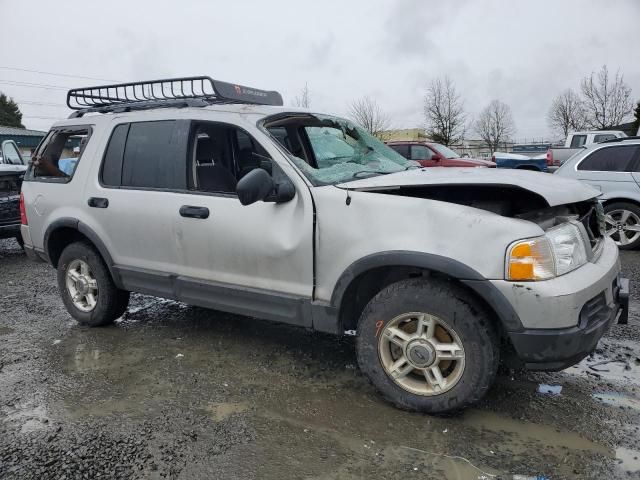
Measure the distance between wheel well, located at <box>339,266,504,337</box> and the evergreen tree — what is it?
221 ft

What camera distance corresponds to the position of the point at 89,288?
459 centimetres

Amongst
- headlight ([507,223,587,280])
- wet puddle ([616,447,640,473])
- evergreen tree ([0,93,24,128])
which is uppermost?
evergreen tree ([0,93,24,128])

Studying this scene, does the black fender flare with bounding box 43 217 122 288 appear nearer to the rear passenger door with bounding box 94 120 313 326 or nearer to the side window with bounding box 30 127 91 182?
the rear passenger door with bounding box 94 120 313 326

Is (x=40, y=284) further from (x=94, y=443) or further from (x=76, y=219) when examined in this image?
(x=94, y=443)

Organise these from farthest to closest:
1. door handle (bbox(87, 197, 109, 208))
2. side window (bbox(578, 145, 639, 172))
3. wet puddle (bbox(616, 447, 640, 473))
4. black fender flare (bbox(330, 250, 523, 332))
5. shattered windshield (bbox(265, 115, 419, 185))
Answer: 1. side window (bbox(578, 145, 639, 172))
2. door handle (bbox(87, 197, 109, 208))
3. shattered windshield (bbox(265, 115, 419, 185))
4. black fender flare (bbox(330, 250, 523, 332))
5. wet puddle (bbox(616, 447, 640, 473))

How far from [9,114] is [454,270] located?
70148 millimetres

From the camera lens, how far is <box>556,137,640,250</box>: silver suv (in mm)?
7453

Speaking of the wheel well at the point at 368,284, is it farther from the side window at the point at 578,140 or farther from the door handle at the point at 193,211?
the side window at the point at 578,140

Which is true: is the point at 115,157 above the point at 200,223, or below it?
above

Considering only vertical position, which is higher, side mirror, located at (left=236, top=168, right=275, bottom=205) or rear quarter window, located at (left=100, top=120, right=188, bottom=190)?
rear quarter window, located at (left=100, top=120, right=188, bottom=190)

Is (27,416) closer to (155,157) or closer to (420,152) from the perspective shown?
(155,157)

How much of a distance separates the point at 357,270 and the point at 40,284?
5238 millimetres

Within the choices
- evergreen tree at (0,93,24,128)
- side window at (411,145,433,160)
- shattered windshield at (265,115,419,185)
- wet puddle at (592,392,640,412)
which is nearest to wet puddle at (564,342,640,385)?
wet puddle at (592,392,640,412)

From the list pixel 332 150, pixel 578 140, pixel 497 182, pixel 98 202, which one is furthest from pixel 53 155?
pixel 578 140
